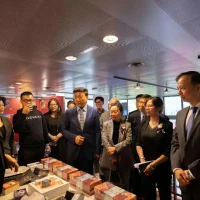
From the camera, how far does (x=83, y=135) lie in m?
2.04

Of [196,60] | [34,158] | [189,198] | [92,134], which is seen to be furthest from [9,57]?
[196,60]

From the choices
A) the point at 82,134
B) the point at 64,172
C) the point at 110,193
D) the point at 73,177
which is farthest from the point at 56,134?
the point at 110,193

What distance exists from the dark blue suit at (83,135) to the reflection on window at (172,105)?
8.62 m

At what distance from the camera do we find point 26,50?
2.53 m

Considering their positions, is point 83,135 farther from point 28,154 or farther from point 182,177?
point 182,177

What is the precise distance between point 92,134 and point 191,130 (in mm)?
1181

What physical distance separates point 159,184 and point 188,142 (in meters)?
0.82

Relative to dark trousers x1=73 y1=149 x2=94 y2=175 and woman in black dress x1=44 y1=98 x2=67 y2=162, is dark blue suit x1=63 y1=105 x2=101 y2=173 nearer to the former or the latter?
dark trousers x1=73 y1=149 x2=94 y2=175

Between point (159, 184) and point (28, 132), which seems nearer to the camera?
point (159, 184)

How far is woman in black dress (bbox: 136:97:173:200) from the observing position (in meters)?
1.77

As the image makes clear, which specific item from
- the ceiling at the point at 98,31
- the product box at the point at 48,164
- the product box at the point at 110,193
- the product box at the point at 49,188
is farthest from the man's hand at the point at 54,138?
→ the product box at the point at 110,193

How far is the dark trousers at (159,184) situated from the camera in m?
1.81

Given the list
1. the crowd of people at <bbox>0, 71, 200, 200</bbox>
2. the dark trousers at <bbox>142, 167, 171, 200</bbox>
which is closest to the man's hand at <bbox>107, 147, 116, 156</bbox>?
the crowd of people at <bbox>0, 71, 200, 200</bbox>

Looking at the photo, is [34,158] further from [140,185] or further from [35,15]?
[35,15]
